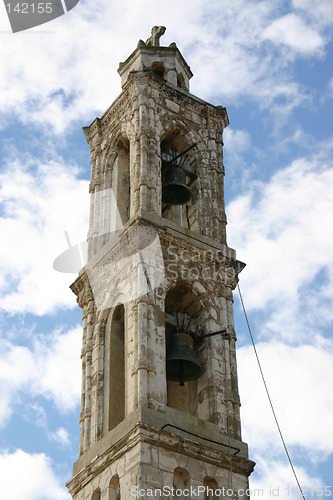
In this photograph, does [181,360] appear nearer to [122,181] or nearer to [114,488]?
[114,488]

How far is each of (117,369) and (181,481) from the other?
403 centimetres

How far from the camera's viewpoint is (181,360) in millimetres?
24547

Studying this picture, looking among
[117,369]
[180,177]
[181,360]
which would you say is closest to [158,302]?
[181,360]

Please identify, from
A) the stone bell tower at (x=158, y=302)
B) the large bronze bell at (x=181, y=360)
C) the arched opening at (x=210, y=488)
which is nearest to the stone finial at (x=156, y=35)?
the stone bell tower at (x=158, y=302)

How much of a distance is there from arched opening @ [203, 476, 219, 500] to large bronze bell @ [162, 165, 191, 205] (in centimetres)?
872

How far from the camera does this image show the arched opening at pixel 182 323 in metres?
25.2

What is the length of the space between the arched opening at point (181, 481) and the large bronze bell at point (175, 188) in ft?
28.8

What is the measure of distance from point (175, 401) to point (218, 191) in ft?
22.1

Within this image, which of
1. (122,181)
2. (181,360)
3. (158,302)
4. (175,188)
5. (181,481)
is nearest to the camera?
(181,481)

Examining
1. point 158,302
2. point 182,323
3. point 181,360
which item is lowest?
point 181,360

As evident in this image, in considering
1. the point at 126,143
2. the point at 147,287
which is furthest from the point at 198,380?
the point at 126,143

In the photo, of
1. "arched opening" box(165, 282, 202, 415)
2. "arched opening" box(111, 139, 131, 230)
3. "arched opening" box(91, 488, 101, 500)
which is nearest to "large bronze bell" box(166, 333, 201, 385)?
"arched opening" box(165, 282, 202, 415)

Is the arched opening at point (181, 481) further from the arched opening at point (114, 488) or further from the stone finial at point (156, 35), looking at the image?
the stone finial at point (156, 35)

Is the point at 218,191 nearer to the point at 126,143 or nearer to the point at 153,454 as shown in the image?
the point at 126,143
